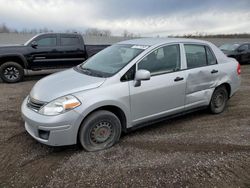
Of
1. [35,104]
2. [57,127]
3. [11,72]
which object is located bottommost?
[57,127]

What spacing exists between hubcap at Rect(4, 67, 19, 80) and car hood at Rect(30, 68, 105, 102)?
569 cm

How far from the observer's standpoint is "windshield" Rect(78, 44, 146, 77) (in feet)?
12.9

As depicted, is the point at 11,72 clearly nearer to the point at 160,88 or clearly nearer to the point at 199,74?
the point at 160,88

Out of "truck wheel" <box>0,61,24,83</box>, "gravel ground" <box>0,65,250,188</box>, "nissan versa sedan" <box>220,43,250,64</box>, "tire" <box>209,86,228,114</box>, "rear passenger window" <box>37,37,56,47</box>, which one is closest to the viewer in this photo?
"gravel ground" <box>0,65,250,188</box>

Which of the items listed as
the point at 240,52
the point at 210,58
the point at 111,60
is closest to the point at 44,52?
the point at 111,60

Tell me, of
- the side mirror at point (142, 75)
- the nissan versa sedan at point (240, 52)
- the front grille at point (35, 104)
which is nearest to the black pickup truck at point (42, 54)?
the front grille at point (35, 104)

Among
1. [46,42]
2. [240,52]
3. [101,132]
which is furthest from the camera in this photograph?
[240,52]

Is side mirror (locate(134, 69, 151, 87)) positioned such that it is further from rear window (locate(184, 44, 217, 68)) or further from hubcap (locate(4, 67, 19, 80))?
hubcap (locate(4, 67, 19, 80))

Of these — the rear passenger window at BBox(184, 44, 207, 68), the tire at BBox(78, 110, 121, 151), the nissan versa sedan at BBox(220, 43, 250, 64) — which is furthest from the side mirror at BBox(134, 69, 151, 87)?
the nissan versa sedan at BBox(220, 43, 250, 64)

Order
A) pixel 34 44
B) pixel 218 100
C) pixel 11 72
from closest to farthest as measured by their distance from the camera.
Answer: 1. pixel 218 100
2. pixel 11 72
3. pixel 34 44

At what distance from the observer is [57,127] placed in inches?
129

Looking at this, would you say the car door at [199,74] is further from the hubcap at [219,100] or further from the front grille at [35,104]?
the front grille at [35,104]

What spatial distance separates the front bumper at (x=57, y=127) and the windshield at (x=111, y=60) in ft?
3.01

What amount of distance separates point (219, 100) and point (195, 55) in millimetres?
1240
